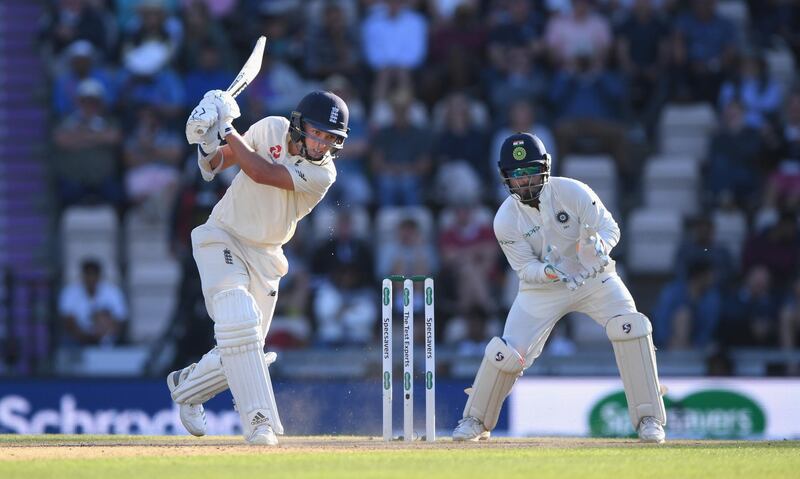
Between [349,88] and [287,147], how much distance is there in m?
6.03

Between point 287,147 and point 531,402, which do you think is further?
point 531,402

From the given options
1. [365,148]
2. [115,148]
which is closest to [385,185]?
[365,148]

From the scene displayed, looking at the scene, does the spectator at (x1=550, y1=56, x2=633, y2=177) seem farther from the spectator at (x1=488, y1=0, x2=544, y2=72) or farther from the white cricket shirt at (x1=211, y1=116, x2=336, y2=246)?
the white cricket shirt at (x1=211, y1=116, x2=336, y2=246)

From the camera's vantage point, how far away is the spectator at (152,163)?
13.8 metres

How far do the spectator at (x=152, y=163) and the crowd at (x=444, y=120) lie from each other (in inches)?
0.8

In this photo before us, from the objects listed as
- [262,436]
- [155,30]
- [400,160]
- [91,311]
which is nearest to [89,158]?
[155,30]

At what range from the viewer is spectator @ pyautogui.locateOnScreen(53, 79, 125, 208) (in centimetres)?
1404

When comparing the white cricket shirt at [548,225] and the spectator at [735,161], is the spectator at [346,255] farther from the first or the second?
the white cricket shirt at [548,225]

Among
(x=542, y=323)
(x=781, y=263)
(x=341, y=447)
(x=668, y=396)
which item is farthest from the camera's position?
(x=781, y=263)

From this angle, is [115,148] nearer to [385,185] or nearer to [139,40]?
[139,40]

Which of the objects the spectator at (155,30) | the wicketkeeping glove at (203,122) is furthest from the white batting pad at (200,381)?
the spectator at (155,30)

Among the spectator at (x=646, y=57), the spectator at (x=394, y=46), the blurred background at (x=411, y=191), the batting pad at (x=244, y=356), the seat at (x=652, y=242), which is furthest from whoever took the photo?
the spectator at (x=394, y=46)

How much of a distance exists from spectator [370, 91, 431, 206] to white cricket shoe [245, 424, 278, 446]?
5955 millimetres

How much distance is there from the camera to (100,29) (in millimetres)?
14914
